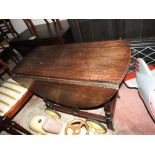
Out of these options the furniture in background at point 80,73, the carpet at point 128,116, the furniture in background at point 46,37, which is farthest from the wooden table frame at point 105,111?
the furniture in background at point 46,37

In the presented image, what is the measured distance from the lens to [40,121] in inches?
83.8

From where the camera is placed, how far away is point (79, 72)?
1728 millimetres

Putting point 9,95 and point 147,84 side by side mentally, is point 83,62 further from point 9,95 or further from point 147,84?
point 9,95

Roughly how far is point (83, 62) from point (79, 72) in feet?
0.52

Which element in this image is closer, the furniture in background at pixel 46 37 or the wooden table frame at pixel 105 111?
the wooden table frame at pixel 105 111

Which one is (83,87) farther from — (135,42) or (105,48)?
(135,42)

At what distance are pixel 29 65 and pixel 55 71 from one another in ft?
1.82

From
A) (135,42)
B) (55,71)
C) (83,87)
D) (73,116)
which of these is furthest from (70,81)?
(135,42)

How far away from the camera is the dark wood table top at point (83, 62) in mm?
1582

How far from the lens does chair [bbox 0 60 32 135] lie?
6.44 feet

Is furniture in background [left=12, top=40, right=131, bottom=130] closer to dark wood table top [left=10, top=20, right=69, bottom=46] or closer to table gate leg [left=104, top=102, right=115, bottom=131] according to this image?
table gate leg [left=104, top=102, right=115, bottom=131]

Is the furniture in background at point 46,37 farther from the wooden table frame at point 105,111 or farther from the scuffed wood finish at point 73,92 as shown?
the wooden table frame at point 105,111

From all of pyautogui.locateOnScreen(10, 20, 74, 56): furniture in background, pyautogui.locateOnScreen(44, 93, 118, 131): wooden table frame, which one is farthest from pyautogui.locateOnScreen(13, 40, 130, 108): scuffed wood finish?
pyautogui.locateOnScreen(10, 20, 74, 56): furniture in background
